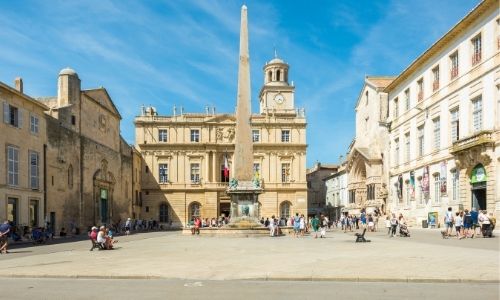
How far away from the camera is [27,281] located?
11867 mm

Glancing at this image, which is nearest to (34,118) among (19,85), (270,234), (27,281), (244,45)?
(19,85)

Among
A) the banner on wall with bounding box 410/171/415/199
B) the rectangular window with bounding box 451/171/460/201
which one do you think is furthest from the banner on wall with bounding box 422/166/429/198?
the rectangular window with bounding box 451/171/460/201

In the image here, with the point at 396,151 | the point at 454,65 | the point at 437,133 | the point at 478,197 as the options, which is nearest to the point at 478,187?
the point at 478,197

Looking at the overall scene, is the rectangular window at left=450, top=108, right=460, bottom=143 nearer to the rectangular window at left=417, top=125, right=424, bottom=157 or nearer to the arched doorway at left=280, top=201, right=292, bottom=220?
the rectangular window at left=417, top=125, right=424, bottom=157

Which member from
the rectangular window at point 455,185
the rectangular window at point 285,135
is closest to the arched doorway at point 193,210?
the rectangular window at point 285,135

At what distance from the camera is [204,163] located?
65250 millimetres

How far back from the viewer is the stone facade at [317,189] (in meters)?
86.3

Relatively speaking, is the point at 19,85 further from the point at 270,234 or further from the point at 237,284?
the point at 237,284

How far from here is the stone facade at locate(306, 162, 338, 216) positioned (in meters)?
86.3

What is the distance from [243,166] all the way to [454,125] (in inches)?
541

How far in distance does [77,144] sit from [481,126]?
2948 centimetres

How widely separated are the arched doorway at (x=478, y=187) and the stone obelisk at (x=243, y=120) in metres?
12.6

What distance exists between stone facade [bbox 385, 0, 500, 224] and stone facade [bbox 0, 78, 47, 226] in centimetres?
2599

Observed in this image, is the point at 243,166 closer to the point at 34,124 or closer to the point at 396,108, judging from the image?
the point at 34,124
